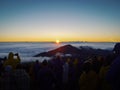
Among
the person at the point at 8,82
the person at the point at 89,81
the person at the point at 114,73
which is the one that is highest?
the person at the point at 114,73

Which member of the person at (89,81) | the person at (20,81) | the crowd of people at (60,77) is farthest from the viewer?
the person at (89,81)

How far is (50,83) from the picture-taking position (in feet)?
28.7

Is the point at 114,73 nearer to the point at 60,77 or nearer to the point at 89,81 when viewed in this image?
the point at 89,81

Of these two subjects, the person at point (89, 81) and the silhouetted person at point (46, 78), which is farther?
the person at point (89, 81)

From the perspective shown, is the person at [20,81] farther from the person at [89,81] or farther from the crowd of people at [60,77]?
the person at [89,81]

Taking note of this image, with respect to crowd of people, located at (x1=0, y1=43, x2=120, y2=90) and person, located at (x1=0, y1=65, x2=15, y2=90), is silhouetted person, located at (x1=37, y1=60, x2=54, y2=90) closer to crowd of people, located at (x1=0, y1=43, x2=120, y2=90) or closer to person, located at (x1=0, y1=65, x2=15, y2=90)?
crowd of people, located at (x1=0, y1=43, x2=120, y2=90)

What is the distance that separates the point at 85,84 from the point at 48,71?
2420 millimetres

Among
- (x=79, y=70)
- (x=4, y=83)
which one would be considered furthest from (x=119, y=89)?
(x=79, y=70)

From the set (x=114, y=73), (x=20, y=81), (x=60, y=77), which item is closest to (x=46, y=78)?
(x=20, y=81)

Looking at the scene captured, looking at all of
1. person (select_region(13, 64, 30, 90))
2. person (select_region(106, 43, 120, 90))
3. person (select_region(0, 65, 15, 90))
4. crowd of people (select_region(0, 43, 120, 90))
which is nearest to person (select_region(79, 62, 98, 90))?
crowd of people (select_region(0, 43, 120, 90))

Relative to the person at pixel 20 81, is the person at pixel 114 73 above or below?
above

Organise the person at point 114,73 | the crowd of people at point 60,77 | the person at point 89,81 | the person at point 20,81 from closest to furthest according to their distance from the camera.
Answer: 1. the person at point 114,73
2. the crowd of people at point 60,77
3. the person at point 20,81
4. the person at point 89,81

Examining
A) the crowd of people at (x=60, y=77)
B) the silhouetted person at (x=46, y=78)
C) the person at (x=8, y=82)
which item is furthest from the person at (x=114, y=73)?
the silhouetted person at (x=46, y=78)

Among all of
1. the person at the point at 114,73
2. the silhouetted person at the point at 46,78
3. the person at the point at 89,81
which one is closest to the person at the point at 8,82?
the person at the point at 114,73
